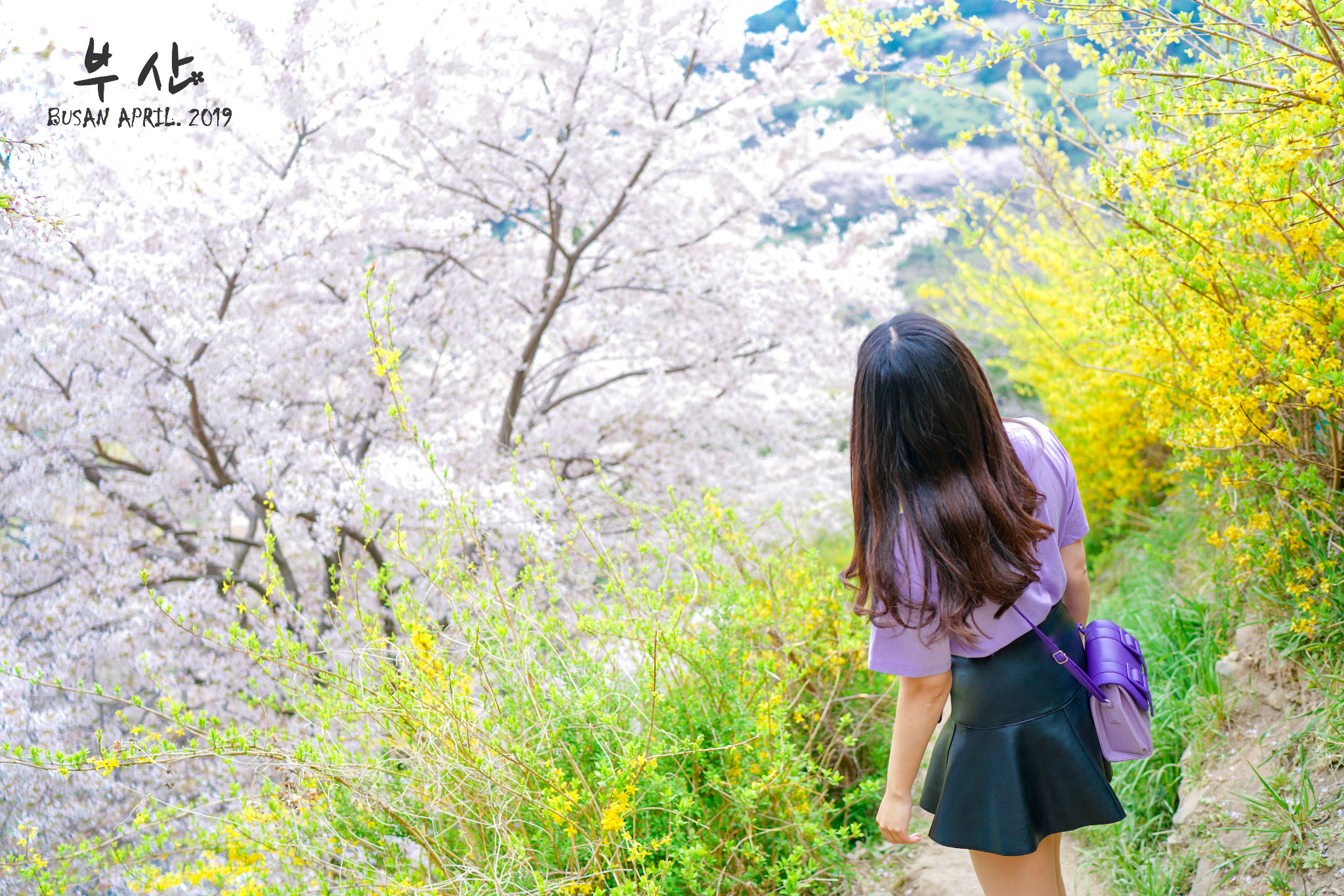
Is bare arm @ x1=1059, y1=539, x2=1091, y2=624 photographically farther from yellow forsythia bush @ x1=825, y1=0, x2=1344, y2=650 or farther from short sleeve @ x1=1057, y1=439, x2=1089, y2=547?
yellow forsythia bush @ x1=825, y1=0, x2=1344, y2=650

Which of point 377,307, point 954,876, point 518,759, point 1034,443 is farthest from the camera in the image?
point 377,307

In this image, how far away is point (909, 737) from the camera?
1.45 meters

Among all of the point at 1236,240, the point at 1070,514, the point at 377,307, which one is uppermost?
the point at 377,307

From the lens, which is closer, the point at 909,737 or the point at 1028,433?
the point at 909,737

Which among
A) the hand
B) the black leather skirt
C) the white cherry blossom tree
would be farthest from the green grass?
the white cherry blossom tree

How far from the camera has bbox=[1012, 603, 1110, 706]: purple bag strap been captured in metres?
1.47

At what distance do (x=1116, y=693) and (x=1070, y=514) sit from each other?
1.15 feet

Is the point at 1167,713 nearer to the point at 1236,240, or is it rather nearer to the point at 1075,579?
the point at 1075,579

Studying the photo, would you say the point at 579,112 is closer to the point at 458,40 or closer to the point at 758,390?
the point at 458,40

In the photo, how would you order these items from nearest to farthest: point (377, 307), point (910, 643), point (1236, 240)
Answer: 1. point (910, 643)
2. point (1236, 240)
3. point (377, 307)

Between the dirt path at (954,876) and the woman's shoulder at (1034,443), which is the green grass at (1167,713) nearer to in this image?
the dirt path at (954,876)

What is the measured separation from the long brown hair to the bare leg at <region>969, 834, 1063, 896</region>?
0.48 m

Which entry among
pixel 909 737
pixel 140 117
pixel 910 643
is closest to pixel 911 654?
pixel 910 643

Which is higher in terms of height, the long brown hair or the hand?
the long brown hair
